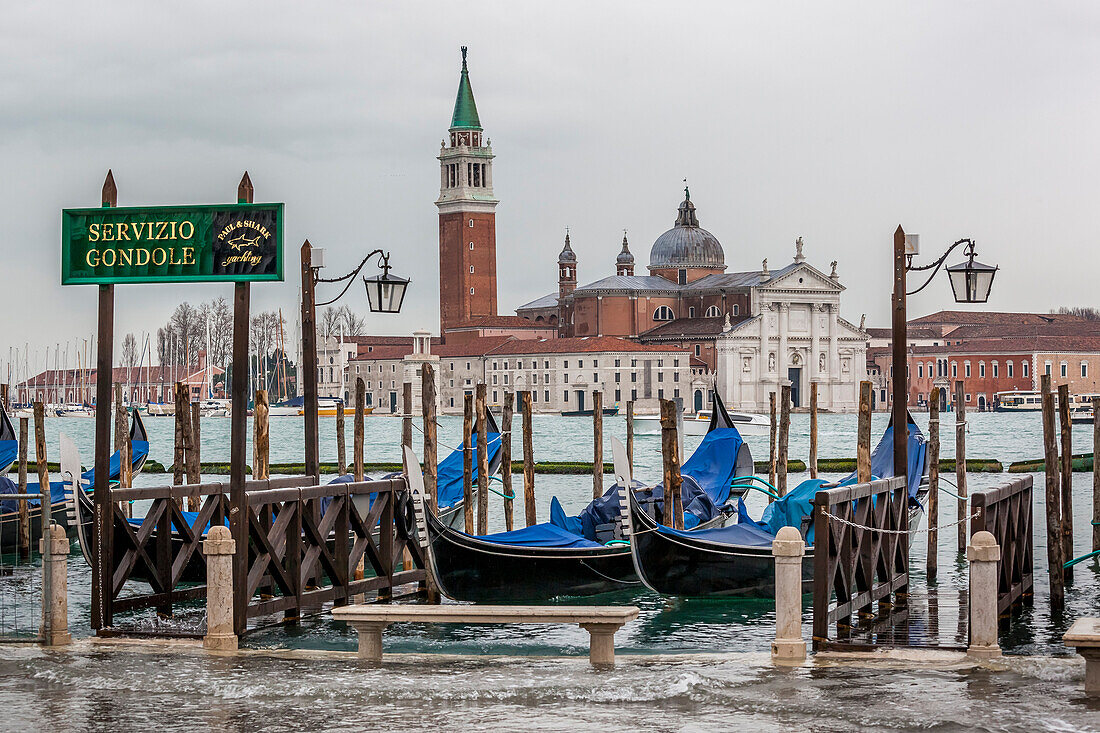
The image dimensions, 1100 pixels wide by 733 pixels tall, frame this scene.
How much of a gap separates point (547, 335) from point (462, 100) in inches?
565

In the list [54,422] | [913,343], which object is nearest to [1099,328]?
[913,343]

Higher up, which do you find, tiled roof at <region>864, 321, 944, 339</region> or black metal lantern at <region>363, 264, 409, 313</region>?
tiled roof at <region>864, 321, 944, 339</region>

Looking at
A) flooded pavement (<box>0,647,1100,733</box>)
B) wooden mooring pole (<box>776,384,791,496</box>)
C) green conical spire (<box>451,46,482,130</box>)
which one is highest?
green conical spire (<box>451,46,482,130</box>)

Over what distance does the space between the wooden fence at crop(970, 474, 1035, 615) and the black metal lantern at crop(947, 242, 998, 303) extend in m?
1.19

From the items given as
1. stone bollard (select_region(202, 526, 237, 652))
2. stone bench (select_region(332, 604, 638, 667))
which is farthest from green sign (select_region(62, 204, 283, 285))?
stone bench (select_region(332, 604, 638, 667))

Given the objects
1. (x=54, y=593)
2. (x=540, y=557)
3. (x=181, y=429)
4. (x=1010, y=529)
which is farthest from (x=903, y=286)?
(x=181, y=429)

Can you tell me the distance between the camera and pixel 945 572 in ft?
44.0

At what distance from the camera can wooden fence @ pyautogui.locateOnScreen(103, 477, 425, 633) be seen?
25.1 feet

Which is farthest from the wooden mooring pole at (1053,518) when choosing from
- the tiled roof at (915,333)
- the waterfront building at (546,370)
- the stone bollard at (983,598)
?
the tiled roof at (915,333)

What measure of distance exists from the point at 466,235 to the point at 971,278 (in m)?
69.5

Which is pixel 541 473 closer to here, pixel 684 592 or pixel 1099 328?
pixel 684 592

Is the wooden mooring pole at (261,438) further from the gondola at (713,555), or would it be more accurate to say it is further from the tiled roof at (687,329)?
the tiled roof at (687,329)

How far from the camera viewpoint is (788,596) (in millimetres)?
6301

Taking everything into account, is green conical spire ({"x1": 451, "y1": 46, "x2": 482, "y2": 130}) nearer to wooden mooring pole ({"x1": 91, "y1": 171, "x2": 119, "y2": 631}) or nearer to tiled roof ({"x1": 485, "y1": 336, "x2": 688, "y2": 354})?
tiled roof ({"x1": 485, "y1": 336, "x2": 688, "y2": 354})
